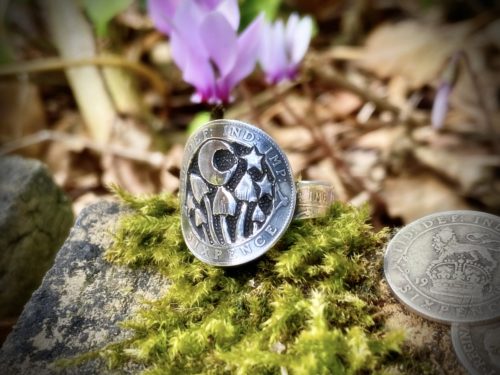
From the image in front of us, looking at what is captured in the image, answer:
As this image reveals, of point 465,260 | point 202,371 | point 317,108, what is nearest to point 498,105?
point 317,108

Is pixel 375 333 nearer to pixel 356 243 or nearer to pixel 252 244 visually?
pixel 356 243

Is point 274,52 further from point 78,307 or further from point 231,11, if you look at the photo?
point 78,307

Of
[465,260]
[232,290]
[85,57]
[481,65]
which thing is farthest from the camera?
[481,65]

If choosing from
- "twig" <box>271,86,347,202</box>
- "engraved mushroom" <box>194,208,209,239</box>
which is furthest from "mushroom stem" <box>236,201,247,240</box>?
"twig" <box>271,86,347,202</box>

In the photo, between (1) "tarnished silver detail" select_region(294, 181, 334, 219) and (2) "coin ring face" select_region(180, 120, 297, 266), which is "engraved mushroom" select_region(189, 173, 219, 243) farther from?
(1) "tarnished silver detail" select_region(294, 181, 334, 219)

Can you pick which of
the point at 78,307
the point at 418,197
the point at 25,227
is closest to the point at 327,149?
the point at 418,197

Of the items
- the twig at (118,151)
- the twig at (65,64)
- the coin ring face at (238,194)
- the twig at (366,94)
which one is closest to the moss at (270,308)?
the coin ring face at (238,194)
